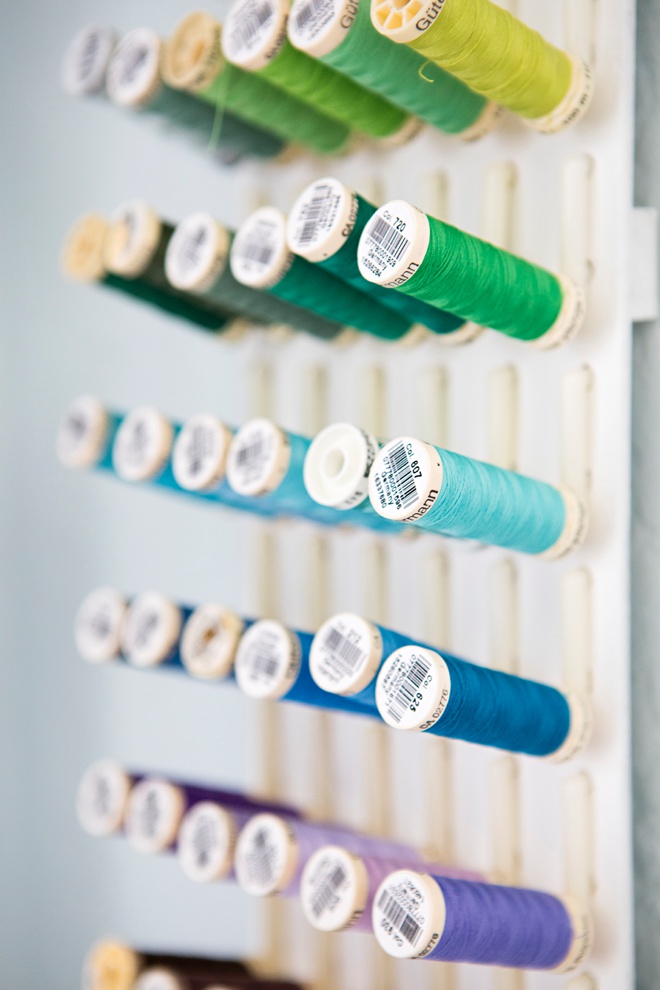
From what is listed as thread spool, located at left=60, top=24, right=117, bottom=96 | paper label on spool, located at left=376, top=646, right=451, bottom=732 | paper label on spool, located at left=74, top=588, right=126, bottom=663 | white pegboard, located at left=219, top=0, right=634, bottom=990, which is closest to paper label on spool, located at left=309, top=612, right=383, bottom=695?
paper label on spool, located at left=376, top=646, right=451, bottom=732

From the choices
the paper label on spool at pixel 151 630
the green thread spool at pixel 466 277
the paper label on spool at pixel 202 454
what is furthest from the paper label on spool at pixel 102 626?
the green thread spool at pixel 466 277

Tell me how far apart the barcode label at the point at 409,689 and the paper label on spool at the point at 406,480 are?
78mm

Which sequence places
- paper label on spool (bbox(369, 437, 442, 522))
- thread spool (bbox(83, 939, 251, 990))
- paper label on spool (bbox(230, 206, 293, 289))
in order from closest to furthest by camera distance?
paper label on spool (bbox(369, 437, 442, 522))
paper label on spool (bbox(230, 206, 293, 289))
thread spool (bbox(83, 939, 251, 990))

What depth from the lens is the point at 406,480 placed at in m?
0.48

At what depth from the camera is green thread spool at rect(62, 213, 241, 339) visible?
71cm

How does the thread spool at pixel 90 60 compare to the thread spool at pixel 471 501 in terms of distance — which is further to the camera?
the thread spool at pixel 90 60

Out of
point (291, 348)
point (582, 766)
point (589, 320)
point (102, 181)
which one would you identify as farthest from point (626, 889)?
point (102, 181)

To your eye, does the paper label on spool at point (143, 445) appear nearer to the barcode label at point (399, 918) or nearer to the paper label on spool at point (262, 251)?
the paper label on spool at point (262, 251)

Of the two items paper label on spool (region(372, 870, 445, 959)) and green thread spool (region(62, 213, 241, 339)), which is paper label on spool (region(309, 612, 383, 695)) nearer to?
paper label on spool (region(372, 870, 445, 959))

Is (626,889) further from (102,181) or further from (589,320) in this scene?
(102,181)

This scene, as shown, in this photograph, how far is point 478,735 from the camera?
520 mm

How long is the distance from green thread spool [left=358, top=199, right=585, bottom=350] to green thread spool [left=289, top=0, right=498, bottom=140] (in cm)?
10

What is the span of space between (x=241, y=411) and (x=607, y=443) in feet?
1.23

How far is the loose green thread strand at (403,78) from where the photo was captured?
0.53 meters
